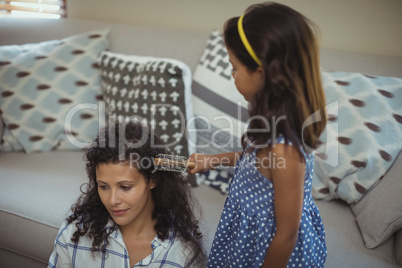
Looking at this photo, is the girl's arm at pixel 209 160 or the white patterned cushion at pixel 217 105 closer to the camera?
the girl's arm at pixel 209 160

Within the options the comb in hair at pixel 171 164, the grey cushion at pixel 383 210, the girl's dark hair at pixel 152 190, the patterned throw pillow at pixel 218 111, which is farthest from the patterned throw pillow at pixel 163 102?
the grey cushion at pixel 383 210

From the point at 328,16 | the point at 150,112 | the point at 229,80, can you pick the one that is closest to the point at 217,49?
the point at 229,80

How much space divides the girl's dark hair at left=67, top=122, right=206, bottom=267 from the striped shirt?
0.02m

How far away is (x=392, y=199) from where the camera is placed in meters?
1.20

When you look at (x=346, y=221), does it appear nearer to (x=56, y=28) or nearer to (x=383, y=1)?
(x=383, y=1)

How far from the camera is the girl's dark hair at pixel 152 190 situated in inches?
42.4

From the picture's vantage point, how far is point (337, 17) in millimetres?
1770

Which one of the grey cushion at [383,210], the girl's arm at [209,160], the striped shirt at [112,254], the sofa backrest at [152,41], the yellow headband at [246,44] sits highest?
the yellow headband at [246,44]

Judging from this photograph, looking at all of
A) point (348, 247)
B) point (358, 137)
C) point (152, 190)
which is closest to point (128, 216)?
point (152, 190)

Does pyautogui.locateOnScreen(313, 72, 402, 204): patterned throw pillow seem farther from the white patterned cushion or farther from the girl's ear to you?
the girl's ear

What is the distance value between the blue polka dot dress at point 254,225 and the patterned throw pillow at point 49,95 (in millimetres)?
962

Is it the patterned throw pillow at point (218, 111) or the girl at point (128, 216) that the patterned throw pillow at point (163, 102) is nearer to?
the patterned throw pillow at point (218, 111)

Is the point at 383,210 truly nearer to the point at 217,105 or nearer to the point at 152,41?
the point at 217,105

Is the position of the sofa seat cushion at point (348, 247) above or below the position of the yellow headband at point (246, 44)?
below
